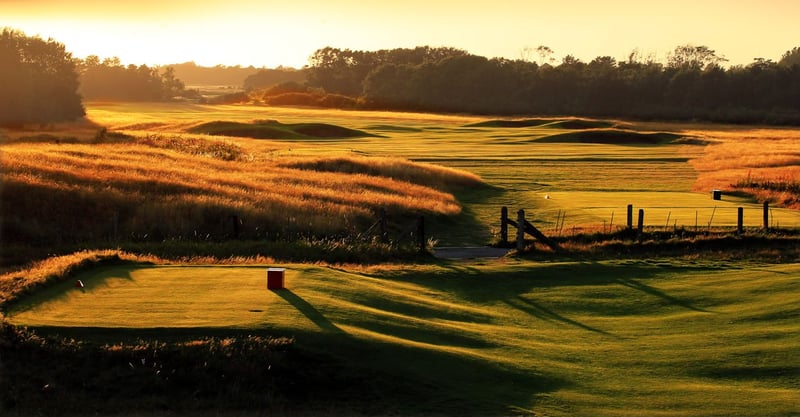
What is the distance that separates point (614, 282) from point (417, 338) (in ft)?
30.5

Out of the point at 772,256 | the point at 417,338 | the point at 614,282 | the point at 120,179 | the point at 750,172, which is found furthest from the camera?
the point at 750,172

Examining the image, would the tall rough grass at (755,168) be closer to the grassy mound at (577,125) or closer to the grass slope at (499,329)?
the grassy mound at (577,125)

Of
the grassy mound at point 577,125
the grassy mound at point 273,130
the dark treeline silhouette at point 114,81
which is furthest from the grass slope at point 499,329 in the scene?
the dark treeline silhouette at point 114,81

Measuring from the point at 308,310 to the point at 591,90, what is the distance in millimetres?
151563

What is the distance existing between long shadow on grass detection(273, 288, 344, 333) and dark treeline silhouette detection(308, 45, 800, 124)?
13456 cm

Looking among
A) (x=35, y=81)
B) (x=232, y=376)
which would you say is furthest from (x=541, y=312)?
(x=35, y=81)

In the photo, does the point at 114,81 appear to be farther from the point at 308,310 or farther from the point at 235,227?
the point at 308,310

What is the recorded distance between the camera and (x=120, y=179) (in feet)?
128

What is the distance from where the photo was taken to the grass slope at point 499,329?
1505 cm

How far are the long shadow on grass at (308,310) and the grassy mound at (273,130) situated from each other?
70397 millimetres

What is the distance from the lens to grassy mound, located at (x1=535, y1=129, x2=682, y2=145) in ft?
312

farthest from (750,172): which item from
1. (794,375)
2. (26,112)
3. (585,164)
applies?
(26,112)

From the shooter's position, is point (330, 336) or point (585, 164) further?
point (585, 164)

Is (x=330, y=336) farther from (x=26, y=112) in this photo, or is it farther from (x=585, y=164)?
(x=26, y=112)
